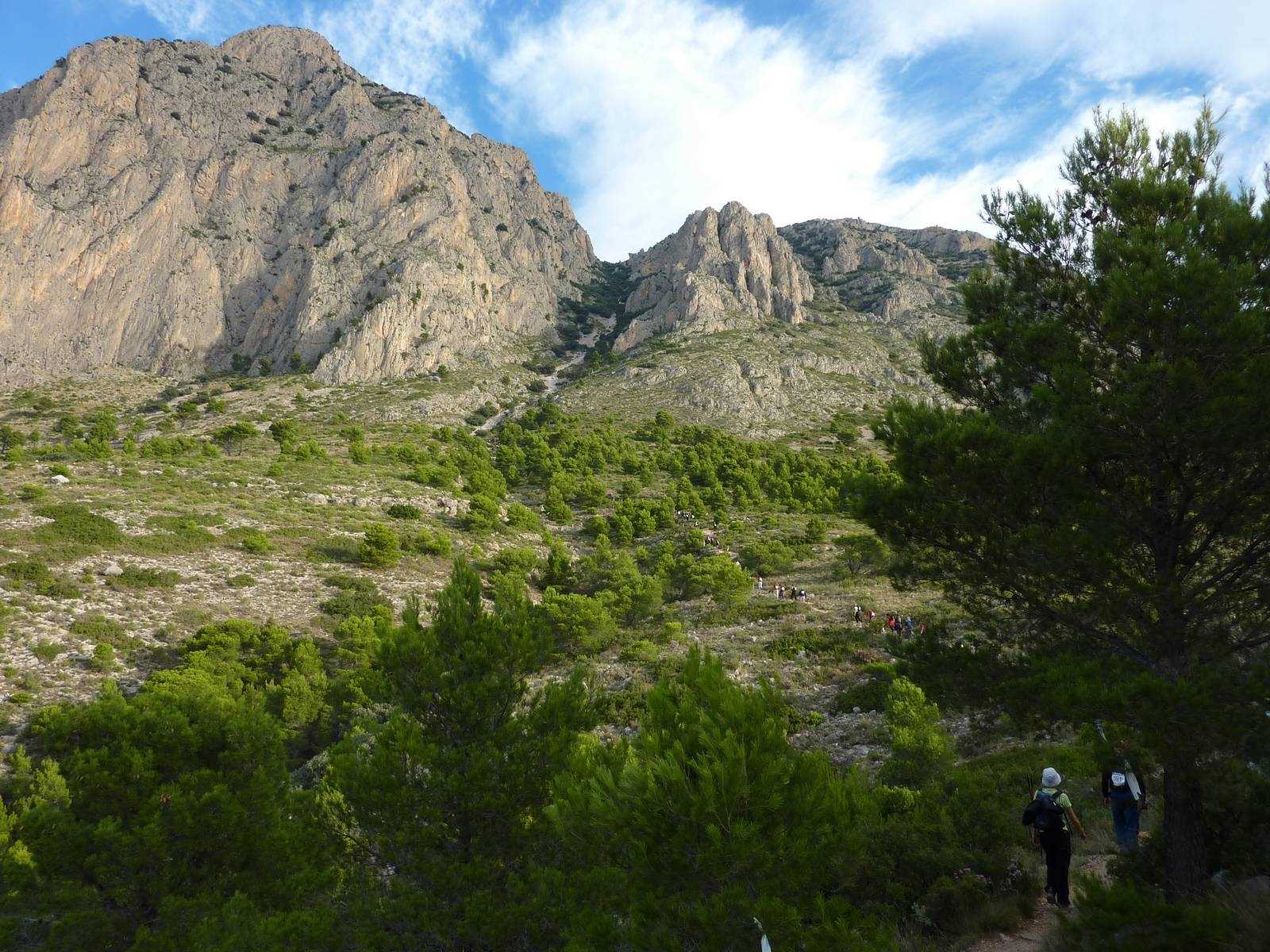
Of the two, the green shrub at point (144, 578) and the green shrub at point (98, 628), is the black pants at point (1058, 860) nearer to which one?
the green shrub at point (98, 628)

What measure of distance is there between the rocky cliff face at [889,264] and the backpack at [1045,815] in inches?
3780

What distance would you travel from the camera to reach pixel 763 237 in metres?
118

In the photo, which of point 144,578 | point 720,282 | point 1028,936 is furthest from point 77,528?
point 720,282

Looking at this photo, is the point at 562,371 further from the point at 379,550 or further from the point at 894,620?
the point at 894,620

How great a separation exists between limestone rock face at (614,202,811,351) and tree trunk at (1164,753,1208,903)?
9514 centimetres

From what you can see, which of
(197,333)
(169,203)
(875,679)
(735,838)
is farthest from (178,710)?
(169,203)

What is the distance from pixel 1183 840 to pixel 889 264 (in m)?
146

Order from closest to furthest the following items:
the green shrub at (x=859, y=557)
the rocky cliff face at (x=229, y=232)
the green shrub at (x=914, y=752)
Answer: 1. the green shrub at (x=914, y=752)
2. the green shrub at (x=859, y=557)
3. the rocky cliff face at (x=229, y=232)

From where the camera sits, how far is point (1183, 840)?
6289 mm

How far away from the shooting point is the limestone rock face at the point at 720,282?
10231 cm

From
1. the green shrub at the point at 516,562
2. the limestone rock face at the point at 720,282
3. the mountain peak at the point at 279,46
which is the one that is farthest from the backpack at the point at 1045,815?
the mountain peak at the point at 279,46

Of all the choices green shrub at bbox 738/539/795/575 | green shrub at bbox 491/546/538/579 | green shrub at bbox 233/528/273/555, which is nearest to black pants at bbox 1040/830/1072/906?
green shrub at bbox 491/546/538/579

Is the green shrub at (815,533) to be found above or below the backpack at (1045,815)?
above

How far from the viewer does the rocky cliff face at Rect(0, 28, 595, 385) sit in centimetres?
8731
